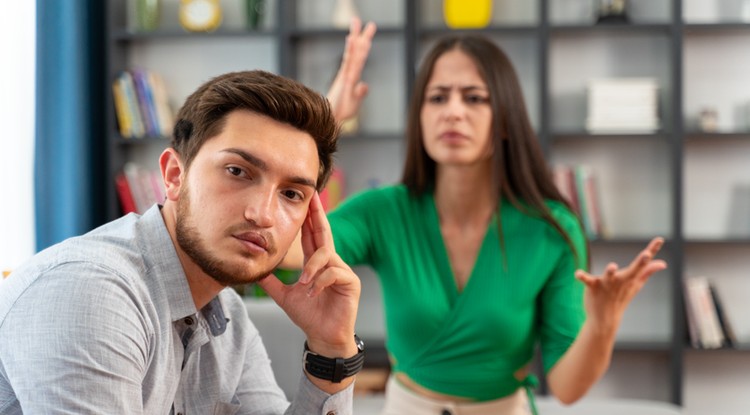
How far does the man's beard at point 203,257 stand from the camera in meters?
1.32

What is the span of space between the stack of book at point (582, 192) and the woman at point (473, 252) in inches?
80.3

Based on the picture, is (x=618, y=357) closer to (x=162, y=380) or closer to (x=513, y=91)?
(x=513, y=91)

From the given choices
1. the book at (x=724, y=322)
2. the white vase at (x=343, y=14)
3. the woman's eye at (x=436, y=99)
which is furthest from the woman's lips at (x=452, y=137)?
the book at (x=724, y=322)

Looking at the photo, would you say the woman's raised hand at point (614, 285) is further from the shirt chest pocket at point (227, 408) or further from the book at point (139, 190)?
the book at point (139, 190)

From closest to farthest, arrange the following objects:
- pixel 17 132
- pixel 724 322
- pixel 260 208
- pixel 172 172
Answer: pixel 260 208, pixel 172 172, pixel 17 132, pixel 724 322

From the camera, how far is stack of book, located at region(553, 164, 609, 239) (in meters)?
4.09

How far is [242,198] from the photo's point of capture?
132cm

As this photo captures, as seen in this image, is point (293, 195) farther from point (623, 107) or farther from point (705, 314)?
point (705, 314)

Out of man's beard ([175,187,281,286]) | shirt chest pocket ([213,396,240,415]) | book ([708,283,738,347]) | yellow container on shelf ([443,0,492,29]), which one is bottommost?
book ([708,283,738,347])

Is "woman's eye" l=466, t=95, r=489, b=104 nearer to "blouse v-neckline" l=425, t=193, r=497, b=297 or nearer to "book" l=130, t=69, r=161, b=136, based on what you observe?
"blouse v-neckline" l=425, t=193, r=497, b=297

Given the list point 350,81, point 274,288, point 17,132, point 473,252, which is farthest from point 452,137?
point 17,132

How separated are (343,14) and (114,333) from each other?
10.8 feet

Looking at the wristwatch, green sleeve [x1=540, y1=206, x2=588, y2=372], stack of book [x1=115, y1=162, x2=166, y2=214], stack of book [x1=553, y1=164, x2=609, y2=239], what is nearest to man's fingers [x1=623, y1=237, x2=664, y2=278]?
green sleeve [x1=540, y1=206, x2=588, y2=372]

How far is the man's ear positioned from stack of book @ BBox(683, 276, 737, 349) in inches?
123
